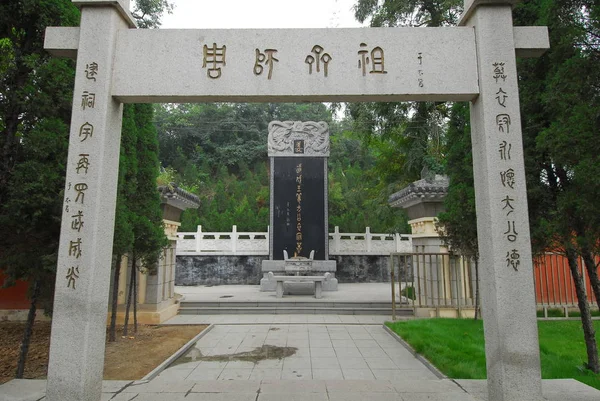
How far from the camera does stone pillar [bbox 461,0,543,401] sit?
2.79 m

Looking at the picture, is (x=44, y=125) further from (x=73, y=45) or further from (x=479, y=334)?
(x=479, y=334)

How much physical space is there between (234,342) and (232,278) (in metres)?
9.02

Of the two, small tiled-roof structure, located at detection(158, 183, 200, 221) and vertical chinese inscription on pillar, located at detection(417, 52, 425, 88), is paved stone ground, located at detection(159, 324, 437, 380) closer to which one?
small tiled-roof structure, located at detection(158, 183, 200, 221)

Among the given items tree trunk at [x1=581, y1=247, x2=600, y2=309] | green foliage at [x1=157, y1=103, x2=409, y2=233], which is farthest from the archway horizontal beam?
green foliage at [x1=157, y1=103, x2=409, y2=233]

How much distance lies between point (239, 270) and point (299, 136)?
557 cm

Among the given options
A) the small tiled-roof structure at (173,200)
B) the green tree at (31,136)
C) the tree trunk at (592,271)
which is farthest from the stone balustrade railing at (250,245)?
the green tree at (31,136)

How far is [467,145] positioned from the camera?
579 cm

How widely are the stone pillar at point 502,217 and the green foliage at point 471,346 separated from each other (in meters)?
1.11

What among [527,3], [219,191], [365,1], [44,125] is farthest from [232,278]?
[527,3]

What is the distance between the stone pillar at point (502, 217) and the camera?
2.79m

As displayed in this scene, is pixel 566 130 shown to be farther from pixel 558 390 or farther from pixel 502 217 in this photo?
pixel 558 390

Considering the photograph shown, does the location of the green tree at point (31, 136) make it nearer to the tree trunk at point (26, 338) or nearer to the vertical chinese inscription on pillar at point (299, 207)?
the tree trunk at point (26, 338)

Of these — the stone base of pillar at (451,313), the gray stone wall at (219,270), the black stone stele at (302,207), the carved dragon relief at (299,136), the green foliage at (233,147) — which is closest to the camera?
the stone base of pillar at (451,313)

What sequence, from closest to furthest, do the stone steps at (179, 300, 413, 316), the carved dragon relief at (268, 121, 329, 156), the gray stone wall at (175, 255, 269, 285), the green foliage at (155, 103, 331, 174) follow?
the stone steps at (179, 300, 413, 316), the carved dragon relief at (268, 121, 329, 156), the gray stone wall at (175, 255, 269, 285), the green foliage at (155, 103, 331, 174)
